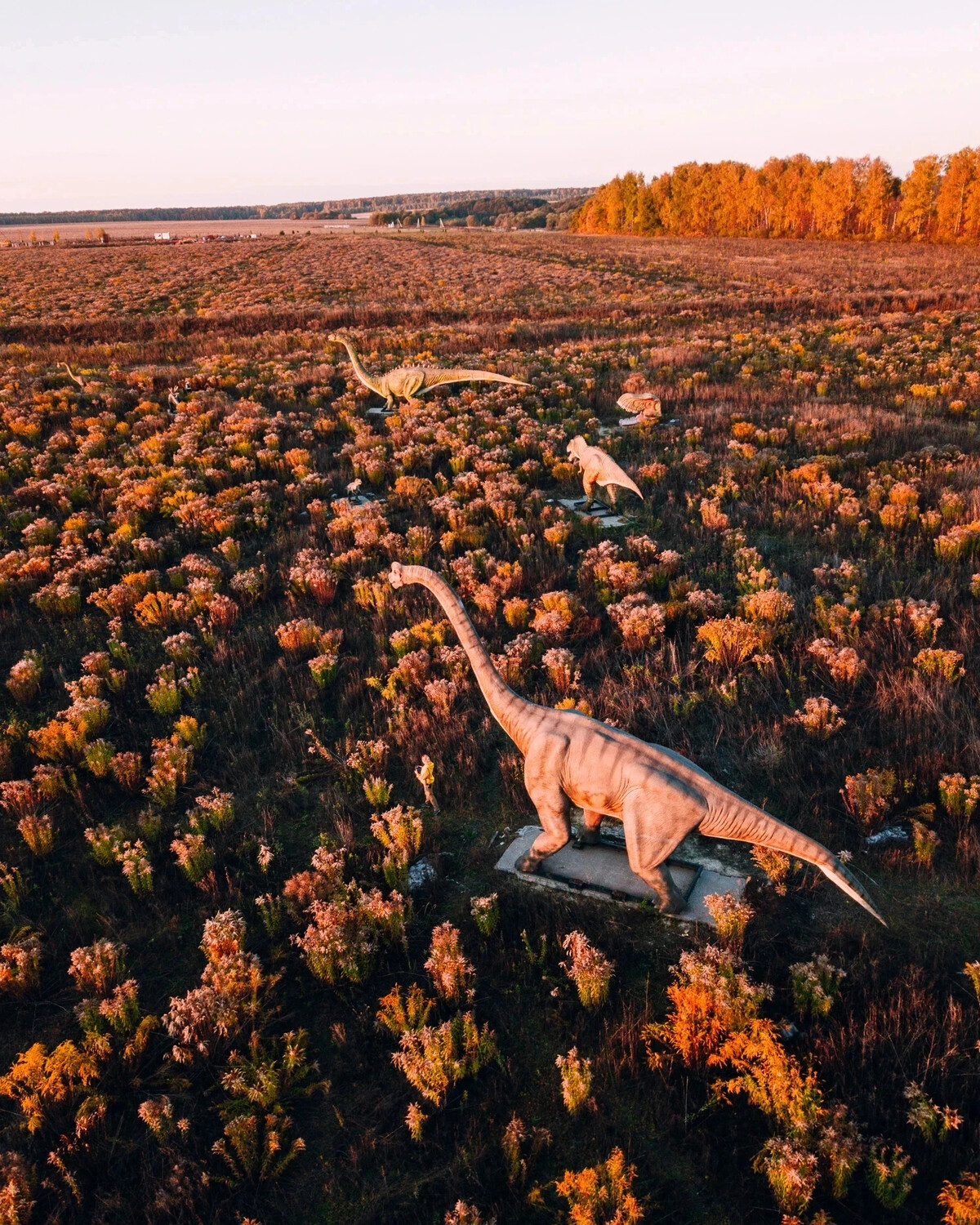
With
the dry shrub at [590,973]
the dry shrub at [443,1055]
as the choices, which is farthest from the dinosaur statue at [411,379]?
the dry shrub at [443,1055]

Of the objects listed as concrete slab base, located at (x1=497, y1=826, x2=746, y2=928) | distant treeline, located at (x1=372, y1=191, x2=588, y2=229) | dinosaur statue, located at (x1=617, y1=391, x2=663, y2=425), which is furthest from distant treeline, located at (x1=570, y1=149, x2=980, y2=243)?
concrete slab base, located at (x1=497, y1=826, x2=746, y2=928)

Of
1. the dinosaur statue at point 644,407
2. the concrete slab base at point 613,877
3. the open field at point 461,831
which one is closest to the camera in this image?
the open field at point 461,831

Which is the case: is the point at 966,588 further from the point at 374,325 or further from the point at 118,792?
the point at 374,325

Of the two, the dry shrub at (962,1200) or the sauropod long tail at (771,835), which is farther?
the sauropod long tail at (771,835)

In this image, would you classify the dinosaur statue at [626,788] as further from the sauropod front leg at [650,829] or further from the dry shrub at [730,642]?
the dry shrub at [730,642]

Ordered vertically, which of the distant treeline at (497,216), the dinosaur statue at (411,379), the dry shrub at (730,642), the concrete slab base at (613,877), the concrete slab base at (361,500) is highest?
the distant treeline at (497,216)

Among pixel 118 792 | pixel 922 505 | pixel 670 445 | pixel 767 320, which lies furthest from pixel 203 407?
pixel 767 320

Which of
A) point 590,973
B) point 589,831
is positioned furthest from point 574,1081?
point 589,831
